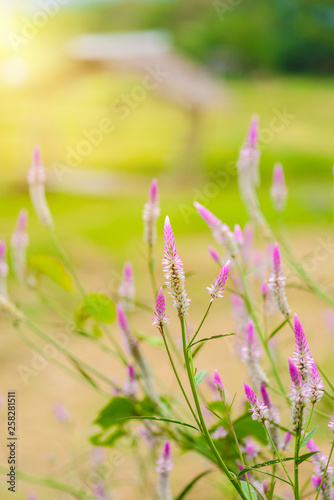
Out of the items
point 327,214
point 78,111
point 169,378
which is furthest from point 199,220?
point 78,111

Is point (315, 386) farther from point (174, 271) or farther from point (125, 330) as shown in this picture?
point (125, 330)

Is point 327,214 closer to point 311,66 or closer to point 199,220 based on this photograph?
point 199,220

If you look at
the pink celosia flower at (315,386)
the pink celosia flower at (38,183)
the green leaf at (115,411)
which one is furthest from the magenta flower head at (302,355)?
the pink celosia flower at (38,183)

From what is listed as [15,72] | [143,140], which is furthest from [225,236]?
[143,140]

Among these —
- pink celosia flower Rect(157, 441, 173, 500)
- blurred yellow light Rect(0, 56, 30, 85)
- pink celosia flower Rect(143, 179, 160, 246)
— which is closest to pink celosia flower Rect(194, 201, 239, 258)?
pink celosia flower Rect(143, 179, 160, 246)

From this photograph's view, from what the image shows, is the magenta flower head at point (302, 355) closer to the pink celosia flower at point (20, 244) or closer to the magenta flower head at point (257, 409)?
the magenta flower head at point (257, 409)
